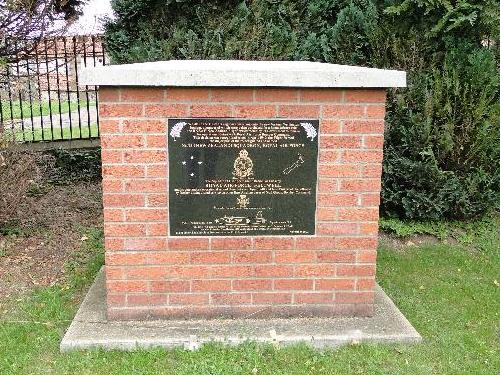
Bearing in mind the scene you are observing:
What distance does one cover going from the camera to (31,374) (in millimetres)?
3227

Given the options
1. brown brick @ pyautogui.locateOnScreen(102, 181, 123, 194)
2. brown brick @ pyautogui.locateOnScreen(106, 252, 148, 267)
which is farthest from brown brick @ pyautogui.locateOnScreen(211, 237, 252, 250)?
brown brick @ pyautogui.locateOnScreen(102, 181, 123, 194)

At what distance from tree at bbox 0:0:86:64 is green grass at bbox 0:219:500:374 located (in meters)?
3.05

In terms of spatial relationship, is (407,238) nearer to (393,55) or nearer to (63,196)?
(393,55)

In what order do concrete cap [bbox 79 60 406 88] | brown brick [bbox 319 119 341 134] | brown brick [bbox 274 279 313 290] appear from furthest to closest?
brown brick [bbox 274 279 313 290] → brown brick [bbox 319 119 341 134] → concrete cap [bbox 79 60 406 88]

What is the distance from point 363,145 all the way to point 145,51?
155 inches

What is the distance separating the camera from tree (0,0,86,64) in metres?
6.14

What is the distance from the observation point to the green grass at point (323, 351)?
326 cm

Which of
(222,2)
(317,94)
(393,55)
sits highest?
(222,2)

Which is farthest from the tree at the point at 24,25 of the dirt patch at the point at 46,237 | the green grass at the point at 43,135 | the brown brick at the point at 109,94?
the brown brick at the point at 109,94

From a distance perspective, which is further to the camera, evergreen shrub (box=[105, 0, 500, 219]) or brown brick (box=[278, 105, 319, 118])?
evergreen shrub (box=[105, 0, 500, 219])

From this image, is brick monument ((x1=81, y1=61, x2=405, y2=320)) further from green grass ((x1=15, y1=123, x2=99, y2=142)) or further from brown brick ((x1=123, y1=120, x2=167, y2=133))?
green grass ((x1=15, y1=123, x2=99, y2=142))

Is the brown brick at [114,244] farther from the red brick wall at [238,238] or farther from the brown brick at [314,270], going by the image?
the brown brick at [314,270]

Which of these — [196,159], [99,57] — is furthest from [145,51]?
[196,159]

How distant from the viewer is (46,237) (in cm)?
566
